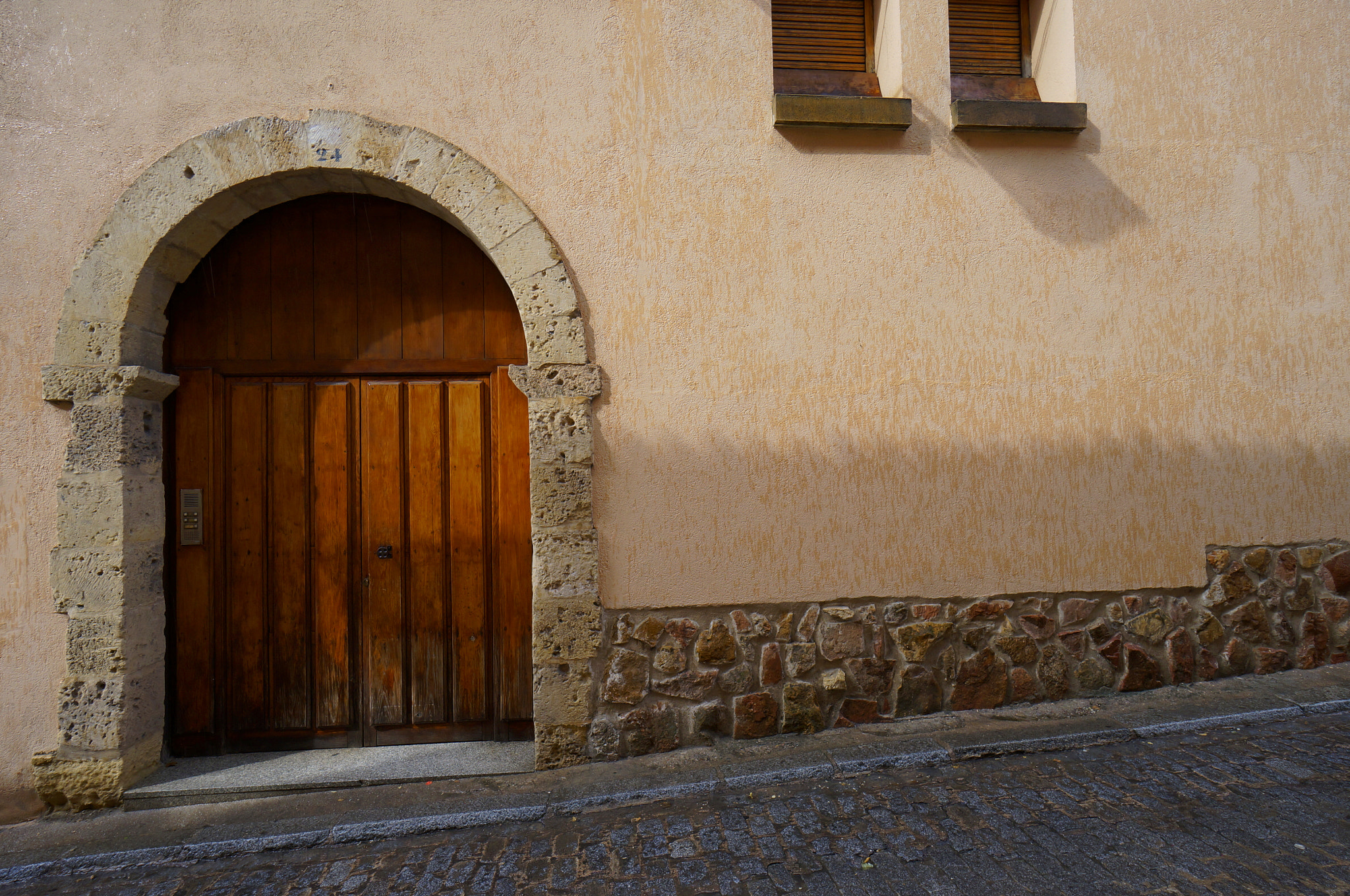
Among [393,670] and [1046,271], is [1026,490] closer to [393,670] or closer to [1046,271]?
[1046,271]

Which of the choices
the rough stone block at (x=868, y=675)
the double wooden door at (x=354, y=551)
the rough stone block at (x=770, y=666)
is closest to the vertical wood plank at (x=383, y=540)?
the double wooden door at (x=354, y=551)

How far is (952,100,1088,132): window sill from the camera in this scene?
332 centimetres

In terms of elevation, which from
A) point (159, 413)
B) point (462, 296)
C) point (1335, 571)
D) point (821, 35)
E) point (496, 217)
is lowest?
point (1335, 571)

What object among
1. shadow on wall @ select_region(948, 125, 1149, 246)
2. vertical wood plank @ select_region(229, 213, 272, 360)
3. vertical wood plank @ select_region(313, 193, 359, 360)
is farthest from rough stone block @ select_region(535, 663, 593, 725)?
shadow on wall @ select_region(948, 125, 1149, 246)

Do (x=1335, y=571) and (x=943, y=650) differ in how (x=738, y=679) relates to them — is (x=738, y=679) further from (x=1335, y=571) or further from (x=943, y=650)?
(x=1335, y=571)

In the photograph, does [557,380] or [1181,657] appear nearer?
[557,380]

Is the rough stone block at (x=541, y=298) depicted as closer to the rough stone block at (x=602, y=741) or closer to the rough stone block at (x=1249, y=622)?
the rough stone block at (x=602, y=741)

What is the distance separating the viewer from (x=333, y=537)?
3.38 m

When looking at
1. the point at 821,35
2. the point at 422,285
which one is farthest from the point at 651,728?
the point at 821,35

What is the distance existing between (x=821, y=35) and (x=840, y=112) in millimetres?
660

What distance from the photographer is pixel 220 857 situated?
2.56 meters

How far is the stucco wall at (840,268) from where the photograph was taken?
3.07m

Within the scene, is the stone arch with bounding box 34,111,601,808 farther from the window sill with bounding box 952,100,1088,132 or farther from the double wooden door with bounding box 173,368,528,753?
the window sill with bounding box 952,100,1088,132

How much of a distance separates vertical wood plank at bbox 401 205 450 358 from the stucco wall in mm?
475
